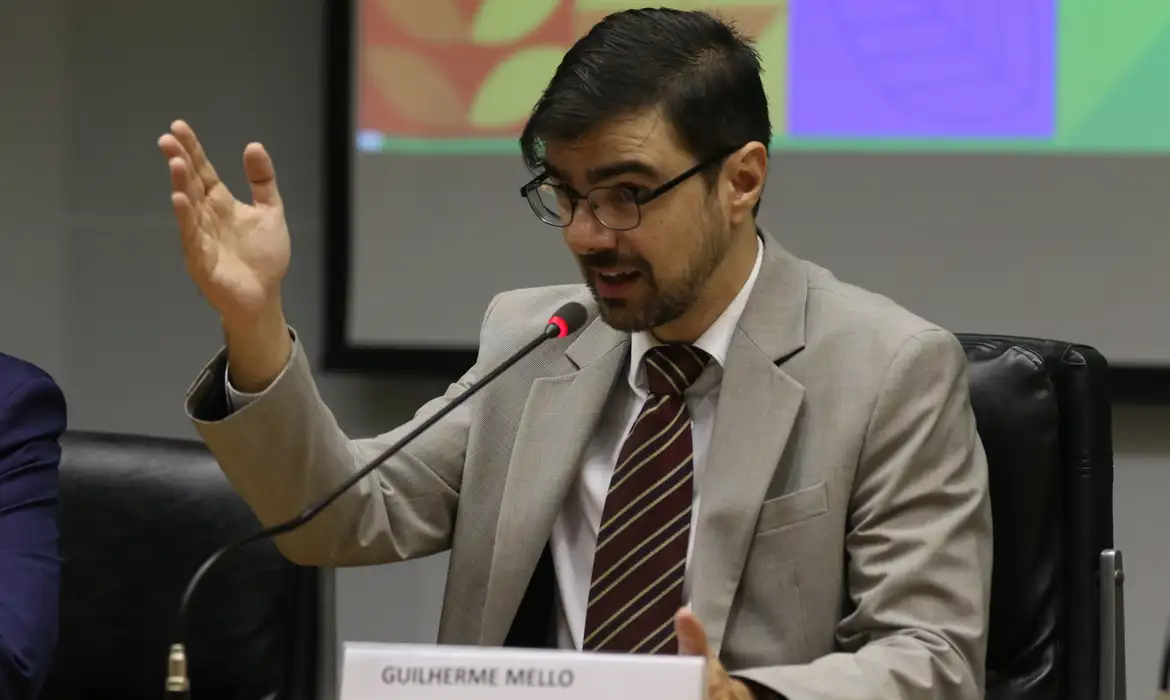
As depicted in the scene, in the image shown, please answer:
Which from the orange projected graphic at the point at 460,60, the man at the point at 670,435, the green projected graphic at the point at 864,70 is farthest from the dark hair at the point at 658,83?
the orange projected graphic at the point at 460,60

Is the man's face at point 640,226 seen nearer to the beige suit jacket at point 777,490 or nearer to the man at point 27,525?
the beige suit jacket at point 777,490

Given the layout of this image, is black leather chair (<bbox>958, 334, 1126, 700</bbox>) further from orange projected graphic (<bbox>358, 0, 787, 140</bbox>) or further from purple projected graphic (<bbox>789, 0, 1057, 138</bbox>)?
orange projected graphic (<bbox>358, 0, 787, 140</bbox>)

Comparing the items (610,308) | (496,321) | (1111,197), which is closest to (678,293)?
(610,308)

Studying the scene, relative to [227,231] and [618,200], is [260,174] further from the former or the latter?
[618,200]

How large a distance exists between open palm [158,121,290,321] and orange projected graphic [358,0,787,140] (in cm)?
133

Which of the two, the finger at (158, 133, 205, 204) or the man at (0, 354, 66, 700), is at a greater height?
the finger at (158, 133, 205, 204)

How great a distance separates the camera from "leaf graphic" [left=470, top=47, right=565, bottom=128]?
2.90 meters

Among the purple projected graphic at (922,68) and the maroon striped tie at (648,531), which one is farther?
the purple projected graphic at (922,68)

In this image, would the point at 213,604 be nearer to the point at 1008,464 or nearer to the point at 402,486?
the point at 402,486

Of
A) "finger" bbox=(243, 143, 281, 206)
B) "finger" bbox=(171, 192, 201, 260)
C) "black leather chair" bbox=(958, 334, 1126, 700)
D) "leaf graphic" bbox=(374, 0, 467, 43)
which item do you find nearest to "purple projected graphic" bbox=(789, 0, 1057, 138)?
"leaf graphic" bbox=(374, 0, 467, 43)

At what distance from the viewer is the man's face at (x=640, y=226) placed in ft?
5.57

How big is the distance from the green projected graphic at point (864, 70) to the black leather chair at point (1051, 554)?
3.37 ft

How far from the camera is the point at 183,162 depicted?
1521 millimetres

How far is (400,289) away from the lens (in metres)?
2.98
